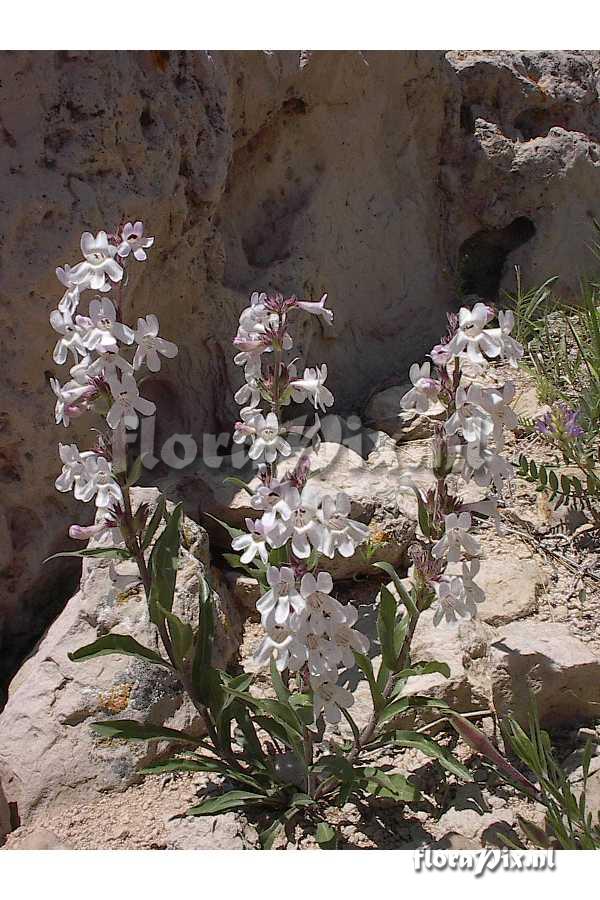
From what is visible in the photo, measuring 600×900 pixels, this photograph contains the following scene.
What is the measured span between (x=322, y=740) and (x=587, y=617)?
3.89ft

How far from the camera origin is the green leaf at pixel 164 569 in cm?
246

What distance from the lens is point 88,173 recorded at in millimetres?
3479

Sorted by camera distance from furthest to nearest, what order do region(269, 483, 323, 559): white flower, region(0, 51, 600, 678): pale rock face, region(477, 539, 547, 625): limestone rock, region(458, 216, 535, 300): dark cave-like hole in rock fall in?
1. region(458, 216, 535, 300): dark cave-like hole in rock
2. region(0, 51, 600, 678): pale rock face
3. region(477, 539, 547, 625): limestone rock
4. region(269, 483, 323, 559): white flower

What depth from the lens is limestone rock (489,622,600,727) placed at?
2.73 meters

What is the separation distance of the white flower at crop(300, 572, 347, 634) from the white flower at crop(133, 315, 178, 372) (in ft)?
2.39

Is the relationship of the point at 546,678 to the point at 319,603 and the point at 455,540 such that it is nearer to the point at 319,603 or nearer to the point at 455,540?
the point at 455,540

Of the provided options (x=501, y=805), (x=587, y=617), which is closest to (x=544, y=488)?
(x=587, y=617)

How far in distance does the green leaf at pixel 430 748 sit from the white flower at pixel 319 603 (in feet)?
2.37

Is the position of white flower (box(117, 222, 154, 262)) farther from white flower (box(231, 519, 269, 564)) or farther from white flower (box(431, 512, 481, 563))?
white flower (box(431, 512, 481, 563))

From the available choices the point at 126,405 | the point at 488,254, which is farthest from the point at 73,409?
the point at 488,254

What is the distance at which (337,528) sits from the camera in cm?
196

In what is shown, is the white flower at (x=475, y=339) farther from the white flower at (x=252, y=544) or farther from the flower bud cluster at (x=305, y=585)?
the white flower at (x=252, y=544)

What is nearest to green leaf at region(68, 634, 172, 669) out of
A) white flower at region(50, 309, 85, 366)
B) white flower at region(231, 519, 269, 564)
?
white flower at region(231, 519, 269, 564)

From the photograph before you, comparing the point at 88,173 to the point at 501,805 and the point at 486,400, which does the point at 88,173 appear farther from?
the point at 501,805
